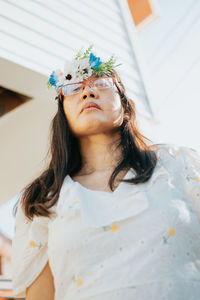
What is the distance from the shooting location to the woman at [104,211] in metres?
0.99

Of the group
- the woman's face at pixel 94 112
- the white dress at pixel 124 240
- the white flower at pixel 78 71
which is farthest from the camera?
the white flower at pixel 78 71

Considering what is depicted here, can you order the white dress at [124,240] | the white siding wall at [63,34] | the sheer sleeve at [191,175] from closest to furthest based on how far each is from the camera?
the white dress at [124,240] → the sheer sleeve at [191,175] → the white siding wall at [63,34]

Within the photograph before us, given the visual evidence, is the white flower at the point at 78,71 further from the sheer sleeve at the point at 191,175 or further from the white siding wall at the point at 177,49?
the white siding wall at the point at 177,49

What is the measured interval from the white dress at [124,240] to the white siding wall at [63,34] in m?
1.25

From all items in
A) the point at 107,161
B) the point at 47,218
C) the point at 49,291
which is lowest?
the point at 49,291

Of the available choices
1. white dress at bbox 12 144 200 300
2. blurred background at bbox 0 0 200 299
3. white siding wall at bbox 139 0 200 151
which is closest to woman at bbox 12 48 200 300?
white dress at bbox 12 144 200 300

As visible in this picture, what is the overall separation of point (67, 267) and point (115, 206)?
25 cm

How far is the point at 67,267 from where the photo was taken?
1.09 m

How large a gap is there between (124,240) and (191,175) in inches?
13.4

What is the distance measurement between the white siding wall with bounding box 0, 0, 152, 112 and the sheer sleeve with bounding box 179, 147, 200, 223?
1.27 meters

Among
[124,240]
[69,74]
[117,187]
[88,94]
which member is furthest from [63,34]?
[124,240]

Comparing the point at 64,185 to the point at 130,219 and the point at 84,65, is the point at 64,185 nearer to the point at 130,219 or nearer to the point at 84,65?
the point at 130,219

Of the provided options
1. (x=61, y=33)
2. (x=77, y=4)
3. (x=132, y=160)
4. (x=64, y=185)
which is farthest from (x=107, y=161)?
(x=77, y=4)

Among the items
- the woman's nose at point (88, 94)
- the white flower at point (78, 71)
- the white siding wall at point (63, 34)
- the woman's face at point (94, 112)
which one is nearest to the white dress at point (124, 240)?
the woman's face at point (94, 112)
